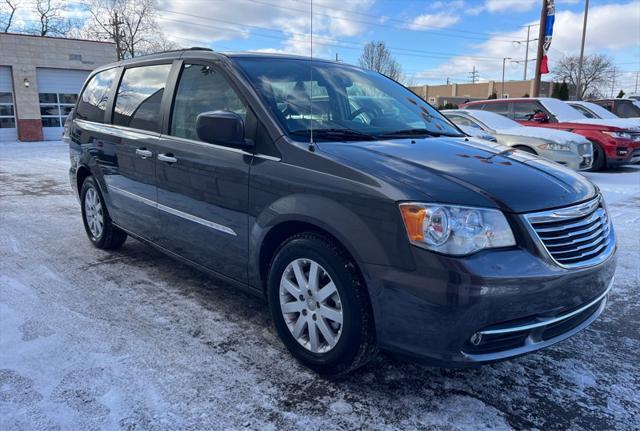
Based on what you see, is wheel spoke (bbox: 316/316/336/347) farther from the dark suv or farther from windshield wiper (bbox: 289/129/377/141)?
windshield wiper (bbox: 289/129/377/141)

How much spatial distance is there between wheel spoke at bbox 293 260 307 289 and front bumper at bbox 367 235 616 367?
0.47m

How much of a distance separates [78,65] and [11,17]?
38587 mm

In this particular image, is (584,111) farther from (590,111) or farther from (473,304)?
(473,304)

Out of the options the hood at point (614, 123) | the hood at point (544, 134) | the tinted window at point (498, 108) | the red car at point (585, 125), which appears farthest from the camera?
the tinted window at point (498, 108)

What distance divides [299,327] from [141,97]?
255cm

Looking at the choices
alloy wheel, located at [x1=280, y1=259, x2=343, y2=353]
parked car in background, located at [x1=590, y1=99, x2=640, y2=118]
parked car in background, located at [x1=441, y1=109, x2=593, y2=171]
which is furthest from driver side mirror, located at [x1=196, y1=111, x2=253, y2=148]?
parked car in background, located at [x1=590, y1=99, x2=640, y2=118]

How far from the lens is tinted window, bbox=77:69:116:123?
482 cm

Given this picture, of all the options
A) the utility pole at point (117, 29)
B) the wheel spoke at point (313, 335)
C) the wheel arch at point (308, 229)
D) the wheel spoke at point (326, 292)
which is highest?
the utility pole at point (117, 29)

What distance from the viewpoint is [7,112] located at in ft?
76.2

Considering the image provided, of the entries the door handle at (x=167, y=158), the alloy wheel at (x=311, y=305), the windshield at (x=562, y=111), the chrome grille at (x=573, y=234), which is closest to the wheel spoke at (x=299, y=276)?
the alloy wheel at (x=311, y=305)

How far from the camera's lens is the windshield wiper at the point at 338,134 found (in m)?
2.97

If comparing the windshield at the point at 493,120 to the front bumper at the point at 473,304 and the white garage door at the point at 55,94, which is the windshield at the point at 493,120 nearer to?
the front bumper at the point at 473,304

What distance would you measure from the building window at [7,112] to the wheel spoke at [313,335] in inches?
1008

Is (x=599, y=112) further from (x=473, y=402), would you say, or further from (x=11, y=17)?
(x=11, y=17)
